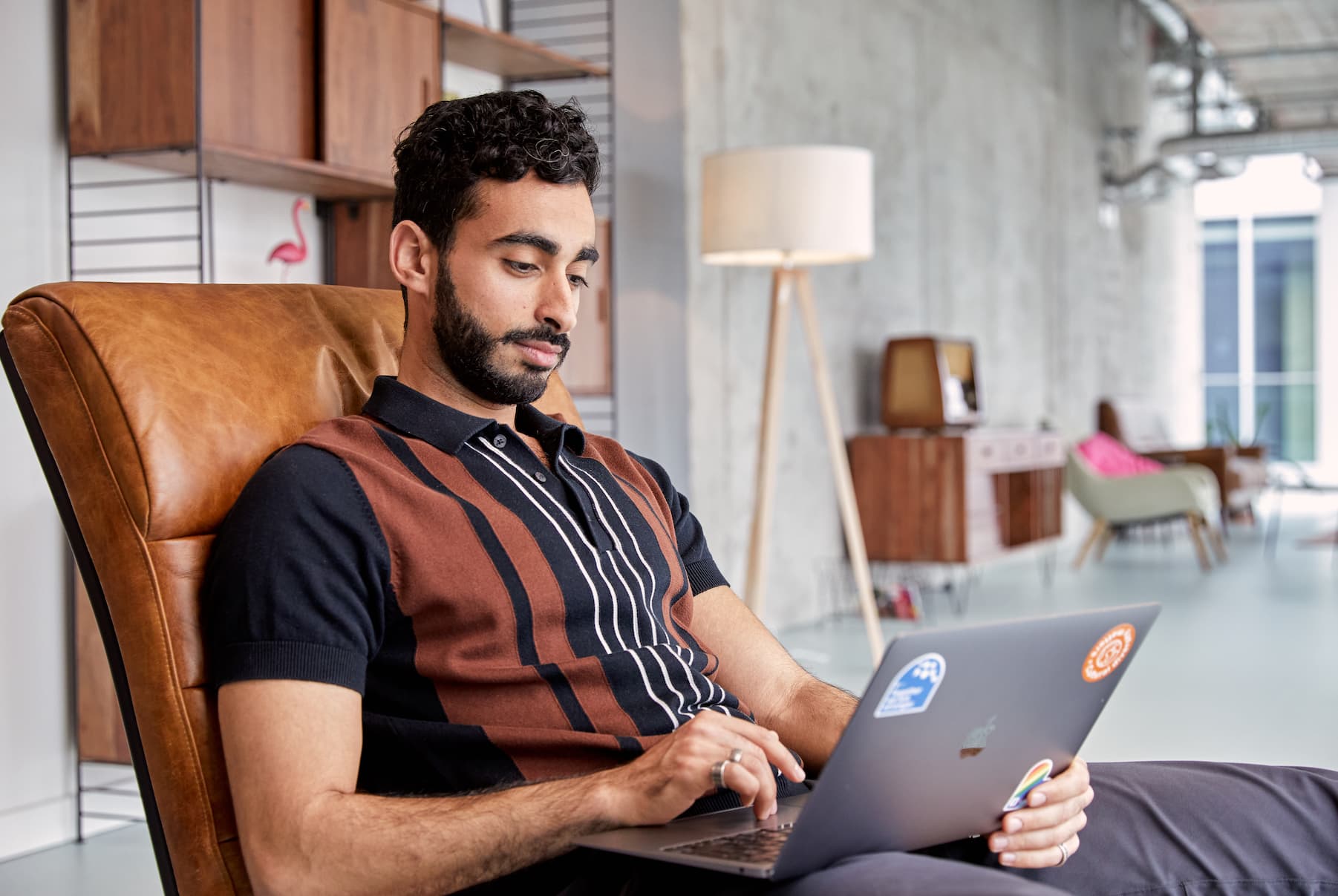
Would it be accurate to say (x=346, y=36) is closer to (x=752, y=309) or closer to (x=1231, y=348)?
(x=752, y=309)

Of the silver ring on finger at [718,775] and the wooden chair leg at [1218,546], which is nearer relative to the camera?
the silver ring on finger at [718,775]

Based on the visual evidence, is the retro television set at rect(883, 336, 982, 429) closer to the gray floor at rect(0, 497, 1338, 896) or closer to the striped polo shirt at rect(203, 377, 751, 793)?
the gray floor at rect(0, 497, 1338, 896)

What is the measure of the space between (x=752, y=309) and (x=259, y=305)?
3985 mm

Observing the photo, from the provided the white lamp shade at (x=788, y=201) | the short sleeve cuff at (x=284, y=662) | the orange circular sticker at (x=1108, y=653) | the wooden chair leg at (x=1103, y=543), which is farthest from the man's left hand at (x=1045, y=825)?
the wooden chair leg at (x=1103, y=543)

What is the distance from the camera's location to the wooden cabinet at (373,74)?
3.06 m

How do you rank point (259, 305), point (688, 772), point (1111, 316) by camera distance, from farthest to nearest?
point (1111, 316) → point (259, 305) → point (688, 772)

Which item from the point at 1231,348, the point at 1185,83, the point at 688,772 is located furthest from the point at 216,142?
the point at 1231,348

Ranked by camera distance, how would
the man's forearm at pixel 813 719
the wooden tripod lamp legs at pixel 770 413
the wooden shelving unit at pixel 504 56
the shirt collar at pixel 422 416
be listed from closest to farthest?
the shirt collar at pixel 422 416 < the man's forearm at pixel 813 719 < the wooden shelving unit at pixel 504 56 < the wooden tripod lamp legs at pixel 770 413

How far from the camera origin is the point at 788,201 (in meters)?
4.15

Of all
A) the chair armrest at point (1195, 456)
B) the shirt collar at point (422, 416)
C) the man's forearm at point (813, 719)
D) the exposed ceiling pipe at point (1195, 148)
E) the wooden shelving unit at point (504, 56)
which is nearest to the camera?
the shirt collar at point (422, 416)

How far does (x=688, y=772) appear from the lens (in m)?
1.09

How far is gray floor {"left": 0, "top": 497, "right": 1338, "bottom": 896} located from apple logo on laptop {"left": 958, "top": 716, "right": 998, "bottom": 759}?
6.25 ft

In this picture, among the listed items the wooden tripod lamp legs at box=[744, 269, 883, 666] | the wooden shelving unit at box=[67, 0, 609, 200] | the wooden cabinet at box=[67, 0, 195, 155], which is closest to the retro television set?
the wooden tripod lamp legs at box=[744, 269, 883, 666]

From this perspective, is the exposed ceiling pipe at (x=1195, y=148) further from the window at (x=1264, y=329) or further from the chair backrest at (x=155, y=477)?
the chair backrest at (x=155, y=477)
